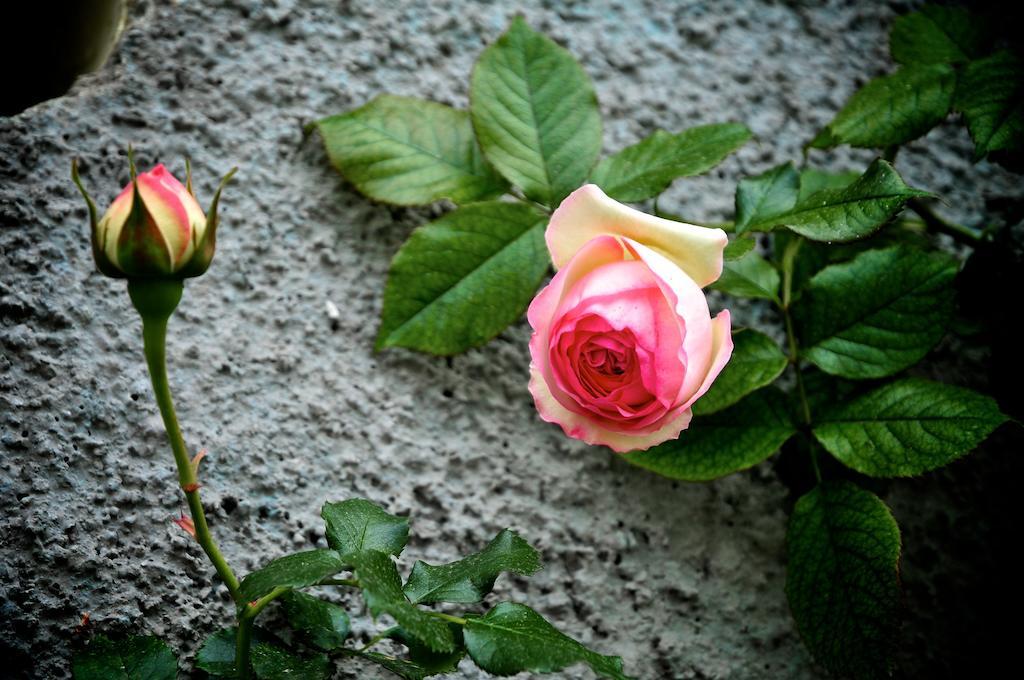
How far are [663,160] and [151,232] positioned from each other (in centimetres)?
39

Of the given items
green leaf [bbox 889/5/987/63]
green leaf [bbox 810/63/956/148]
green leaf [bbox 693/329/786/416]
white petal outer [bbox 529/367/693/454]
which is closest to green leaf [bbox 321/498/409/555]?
white petal outer [bbox 529/367/693/454]

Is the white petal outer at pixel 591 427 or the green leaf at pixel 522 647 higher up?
the white petal outer at pixel 591 427

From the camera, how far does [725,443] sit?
24.6 inches

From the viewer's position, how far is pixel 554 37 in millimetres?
773

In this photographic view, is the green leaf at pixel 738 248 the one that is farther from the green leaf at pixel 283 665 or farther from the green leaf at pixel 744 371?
the green leaf at pixel 283 665

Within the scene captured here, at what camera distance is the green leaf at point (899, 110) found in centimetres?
64

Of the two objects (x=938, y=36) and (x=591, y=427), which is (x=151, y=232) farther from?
(x=938, y=36)

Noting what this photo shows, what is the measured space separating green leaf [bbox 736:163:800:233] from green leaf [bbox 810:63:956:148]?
0.19 ft

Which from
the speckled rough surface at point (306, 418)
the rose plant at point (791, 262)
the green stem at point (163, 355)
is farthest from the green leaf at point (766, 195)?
the green stem at point (163, 355)

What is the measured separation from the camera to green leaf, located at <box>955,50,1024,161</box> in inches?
23.8

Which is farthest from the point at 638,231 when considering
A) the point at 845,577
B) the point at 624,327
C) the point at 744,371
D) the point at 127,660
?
the point at 127,660

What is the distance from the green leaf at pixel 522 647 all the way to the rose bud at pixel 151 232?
254 mm

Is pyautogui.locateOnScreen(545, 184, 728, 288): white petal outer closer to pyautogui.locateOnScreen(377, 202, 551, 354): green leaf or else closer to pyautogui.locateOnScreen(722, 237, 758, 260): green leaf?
pyautogui.locateOnScreen(722, 237, 758, 260): green leaf

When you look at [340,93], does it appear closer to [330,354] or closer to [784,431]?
[330,354]
